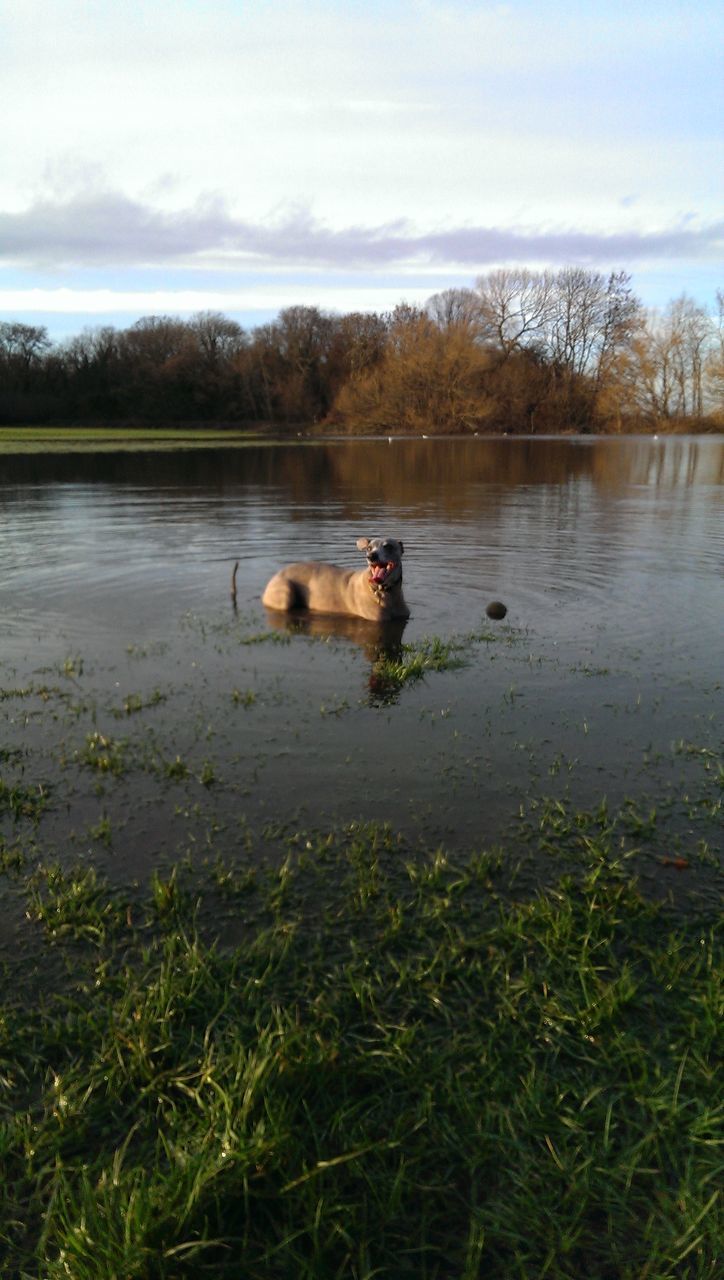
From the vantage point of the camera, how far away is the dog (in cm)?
1112

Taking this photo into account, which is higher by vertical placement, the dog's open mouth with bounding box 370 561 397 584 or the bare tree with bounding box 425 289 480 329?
the bare tree with bounding box 425 289 480 329

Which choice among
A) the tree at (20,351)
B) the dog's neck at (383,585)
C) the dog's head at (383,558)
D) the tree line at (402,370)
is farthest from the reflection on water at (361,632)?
the tree at (20,351)

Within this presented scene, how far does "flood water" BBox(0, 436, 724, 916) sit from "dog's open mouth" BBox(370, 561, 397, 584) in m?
0.78

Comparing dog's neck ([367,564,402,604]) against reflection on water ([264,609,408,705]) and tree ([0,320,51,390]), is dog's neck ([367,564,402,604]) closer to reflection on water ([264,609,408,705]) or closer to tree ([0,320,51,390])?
reflection on water ([264,609,408,705])

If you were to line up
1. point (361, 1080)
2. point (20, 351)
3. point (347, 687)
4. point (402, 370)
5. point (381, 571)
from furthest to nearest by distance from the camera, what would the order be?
point (20, 351)
point (402, 370)
point (381, 571)
point (347, 687)
point (361, 1080)

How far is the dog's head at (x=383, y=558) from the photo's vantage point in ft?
35.8

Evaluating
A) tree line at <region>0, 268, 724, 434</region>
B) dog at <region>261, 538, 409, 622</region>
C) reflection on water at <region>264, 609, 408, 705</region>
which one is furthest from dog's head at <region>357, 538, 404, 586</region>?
tree line at <region>0, 268, 724, 434</region>

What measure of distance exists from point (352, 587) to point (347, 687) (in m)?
3.34

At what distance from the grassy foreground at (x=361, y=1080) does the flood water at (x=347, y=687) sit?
31.5 inches

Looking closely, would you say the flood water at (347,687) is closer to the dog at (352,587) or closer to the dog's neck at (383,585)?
the dog at (352,587)

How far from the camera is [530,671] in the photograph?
9.30 m

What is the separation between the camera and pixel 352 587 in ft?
39.5

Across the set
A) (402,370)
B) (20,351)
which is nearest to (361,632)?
(402,370)

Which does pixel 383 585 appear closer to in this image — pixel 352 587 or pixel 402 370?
pixel 352 587
